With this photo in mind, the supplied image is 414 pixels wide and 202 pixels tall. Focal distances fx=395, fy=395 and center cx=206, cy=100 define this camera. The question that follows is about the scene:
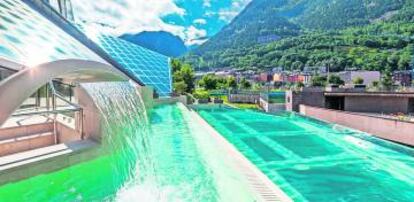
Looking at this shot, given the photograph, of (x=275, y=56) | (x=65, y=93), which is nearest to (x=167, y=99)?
(x=65, y=93)

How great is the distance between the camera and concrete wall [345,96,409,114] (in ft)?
107

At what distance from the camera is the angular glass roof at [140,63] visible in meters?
28.7

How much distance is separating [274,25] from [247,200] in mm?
187597

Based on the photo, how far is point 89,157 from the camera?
27.2 feet

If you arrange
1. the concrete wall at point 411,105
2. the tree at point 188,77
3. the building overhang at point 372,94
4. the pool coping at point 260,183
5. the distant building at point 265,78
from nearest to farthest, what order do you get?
the pool coping at point 260,183, the building overhang at point 372,94, the concrete wall at point 411,105, the tree at point 188,77, the distant building at point 265,78

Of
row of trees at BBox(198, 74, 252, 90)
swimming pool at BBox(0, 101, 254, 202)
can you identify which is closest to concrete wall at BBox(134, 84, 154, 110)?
swimming pool at BBox(0, 101, 254, 202)

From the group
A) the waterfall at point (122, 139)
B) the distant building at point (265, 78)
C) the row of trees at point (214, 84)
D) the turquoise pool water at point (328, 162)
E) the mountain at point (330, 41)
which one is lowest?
A: the turquoise pool water at point (328, 162)

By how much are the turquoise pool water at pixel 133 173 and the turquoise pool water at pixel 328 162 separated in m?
2.37

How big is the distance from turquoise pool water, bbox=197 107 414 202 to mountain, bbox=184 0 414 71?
301ft

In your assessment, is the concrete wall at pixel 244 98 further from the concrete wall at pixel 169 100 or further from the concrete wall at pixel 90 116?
the concrete wall at pixel 90 116

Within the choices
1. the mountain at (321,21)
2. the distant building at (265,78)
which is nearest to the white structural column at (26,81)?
the distant building at (265,78)

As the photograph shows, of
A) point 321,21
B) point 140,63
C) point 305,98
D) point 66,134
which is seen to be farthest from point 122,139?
point 321,21

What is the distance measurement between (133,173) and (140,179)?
554 millimetres

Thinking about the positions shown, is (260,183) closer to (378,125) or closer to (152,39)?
(378,125)
